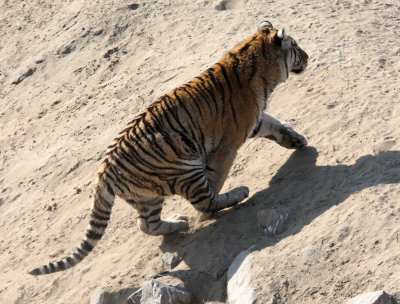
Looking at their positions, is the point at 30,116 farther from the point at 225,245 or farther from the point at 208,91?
the point at 225,245

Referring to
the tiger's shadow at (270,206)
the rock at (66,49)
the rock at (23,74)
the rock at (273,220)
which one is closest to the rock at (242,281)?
the tiger's shadow at (270,206)

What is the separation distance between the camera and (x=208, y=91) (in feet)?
19.7

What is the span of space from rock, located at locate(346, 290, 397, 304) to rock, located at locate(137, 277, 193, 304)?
1.45m

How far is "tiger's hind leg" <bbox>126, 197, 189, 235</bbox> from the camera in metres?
5.87

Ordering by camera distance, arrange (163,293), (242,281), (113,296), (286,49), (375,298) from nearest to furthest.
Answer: (375,298) → (242,281) → (163,293) → (113,296) → (286,49)

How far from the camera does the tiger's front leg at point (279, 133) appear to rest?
248 inches

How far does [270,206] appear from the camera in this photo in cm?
575

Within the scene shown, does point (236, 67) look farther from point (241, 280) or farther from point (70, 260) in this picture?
point (70, 260)

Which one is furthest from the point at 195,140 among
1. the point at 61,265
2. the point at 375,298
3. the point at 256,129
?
the point at 375,298

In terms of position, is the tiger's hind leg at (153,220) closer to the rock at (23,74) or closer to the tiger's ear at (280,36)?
the tiger's ear at (280,36)

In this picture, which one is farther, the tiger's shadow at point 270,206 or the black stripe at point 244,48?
the black stripe at point 244,48

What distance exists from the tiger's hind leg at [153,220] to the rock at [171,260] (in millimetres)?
343

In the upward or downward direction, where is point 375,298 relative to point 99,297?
upward

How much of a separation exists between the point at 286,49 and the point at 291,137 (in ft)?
2.76
